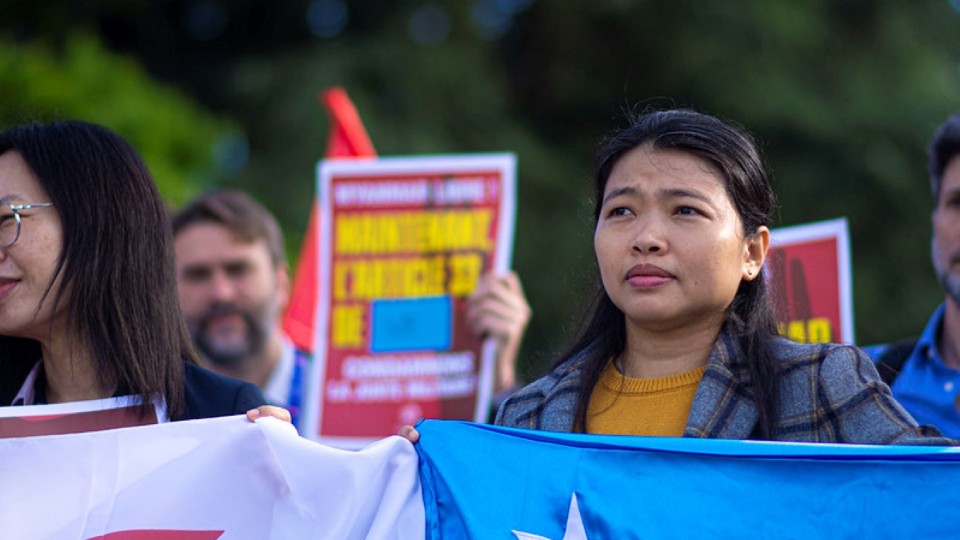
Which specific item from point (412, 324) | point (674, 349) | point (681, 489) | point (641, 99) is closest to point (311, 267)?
point (412, 324)

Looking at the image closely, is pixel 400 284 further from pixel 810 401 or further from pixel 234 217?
pixel 810 401

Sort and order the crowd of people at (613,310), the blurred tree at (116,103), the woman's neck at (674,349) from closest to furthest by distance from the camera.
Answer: the crowd of people at (613,310)
the woman's neck at (674,349)
the blurred tree at (116,103)

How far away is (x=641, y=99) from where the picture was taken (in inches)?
421

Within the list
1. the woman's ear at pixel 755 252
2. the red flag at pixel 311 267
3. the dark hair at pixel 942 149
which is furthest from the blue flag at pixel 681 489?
the red flag at pixel 311 267

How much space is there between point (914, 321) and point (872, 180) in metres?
1.06

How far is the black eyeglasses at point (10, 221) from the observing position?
287 cm

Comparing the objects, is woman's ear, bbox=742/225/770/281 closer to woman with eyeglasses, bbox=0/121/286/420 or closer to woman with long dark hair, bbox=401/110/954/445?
woman with long dark hair, bbox=401/110/954/445

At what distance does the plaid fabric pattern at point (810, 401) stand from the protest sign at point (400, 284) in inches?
79.2

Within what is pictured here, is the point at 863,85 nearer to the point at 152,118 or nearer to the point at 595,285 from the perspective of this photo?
the point at 152,118

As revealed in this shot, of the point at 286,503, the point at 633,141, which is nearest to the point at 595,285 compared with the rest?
the point at 633,141

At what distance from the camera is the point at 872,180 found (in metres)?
10.8

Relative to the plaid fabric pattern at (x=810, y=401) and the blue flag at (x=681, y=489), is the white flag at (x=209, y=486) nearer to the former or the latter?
the blue flag at (x=681, y=489)

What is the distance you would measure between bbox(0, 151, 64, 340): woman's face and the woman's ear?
1320mm

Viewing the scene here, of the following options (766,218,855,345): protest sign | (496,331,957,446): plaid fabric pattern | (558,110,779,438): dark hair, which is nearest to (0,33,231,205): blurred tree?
(766,218,855,345): protest sign
